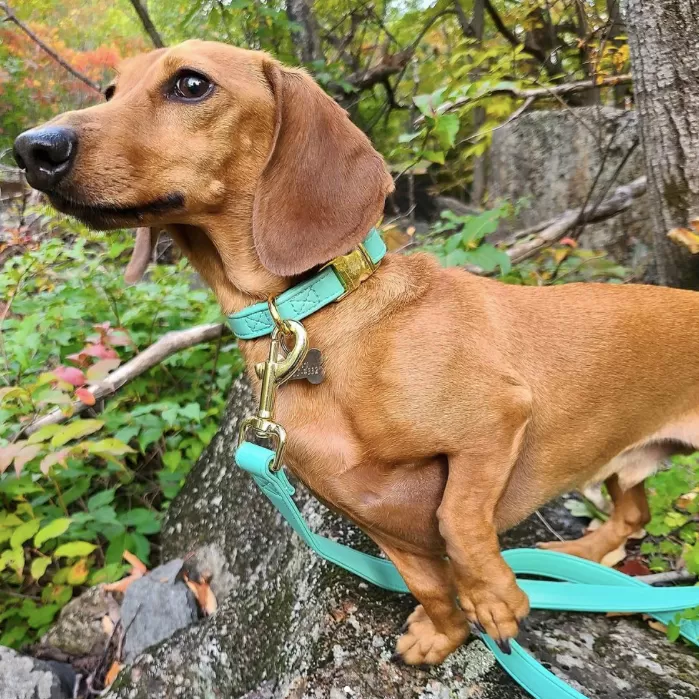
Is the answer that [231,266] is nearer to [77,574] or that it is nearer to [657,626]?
[657,626]

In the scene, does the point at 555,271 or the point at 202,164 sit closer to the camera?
the point at 202,164

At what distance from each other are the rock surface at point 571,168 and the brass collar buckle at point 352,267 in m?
3.82

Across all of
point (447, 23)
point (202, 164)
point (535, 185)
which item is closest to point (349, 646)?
point (202, 164)

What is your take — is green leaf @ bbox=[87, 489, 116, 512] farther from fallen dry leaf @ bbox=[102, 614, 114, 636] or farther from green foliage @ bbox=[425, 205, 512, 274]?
green foliage @ bbox=[425, 205, 512, 274]

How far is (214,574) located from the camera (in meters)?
2.80

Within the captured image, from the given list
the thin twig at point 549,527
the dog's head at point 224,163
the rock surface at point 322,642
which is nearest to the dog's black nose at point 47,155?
the dog's head at point 224,163

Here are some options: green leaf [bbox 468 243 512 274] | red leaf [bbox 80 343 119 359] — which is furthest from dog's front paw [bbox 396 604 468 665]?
red leaf [bbox 80 343 119 359]

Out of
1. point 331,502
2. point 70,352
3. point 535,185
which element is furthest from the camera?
point 535,185

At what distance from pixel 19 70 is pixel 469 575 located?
398 inches

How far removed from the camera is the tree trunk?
2.69m

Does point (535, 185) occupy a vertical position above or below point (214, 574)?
below

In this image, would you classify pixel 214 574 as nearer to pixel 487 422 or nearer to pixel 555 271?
pixel 487 422

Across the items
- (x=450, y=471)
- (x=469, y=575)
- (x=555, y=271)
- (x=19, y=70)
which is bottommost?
(x=555, y=271)

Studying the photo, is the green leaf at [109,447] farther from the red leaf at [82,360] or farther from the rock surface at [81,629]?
the rock surface at [81,629]
